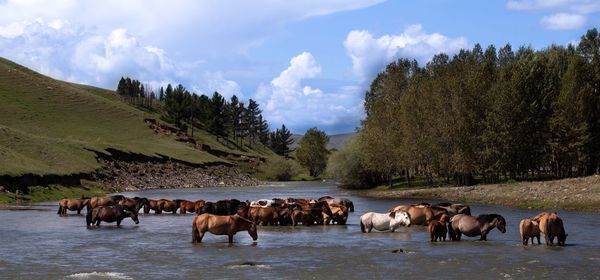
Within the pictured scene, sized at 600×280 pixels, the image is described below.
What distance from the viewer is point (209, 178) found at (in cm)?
11688

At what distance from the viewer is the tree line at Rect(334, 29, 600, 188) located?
60312 mm

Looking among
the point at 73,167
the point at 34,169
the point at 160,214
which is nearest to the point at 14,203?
the point at 34,169

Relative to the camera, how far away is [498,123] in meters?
62.7

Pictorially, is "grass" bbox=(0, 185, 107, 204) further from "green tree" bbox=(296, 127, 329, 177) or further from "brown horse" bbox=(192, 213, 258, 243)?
"green tree" bbox=(296, 127, 329, 177)

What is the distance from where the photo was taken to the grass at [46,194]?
54062 mm

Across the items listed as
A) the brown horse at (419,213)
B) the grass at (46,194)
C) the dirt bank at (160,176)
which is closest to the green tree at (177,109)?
the dirt bank at (160,176)

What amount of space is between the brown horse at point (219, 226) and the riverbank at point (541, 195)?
24334mm

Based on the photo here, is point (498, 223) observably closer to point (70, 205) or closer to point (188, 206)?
point (188, 206)

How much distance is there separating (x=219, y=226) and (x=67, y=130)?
11236 centimetres

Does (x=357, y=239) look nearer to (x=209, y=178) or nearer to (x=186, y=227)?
(x=186, y=227)

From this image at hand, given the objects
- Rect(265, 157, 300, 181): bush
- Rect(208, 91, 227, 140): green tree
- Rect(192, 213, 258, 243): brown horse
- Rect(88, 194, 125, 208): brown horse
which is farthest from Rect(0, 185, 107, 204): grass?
Rect(208, 91, 227, 140): green tree

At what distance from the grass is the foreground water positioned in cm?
2298

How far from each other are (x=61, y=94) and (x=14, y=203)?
4452 inches

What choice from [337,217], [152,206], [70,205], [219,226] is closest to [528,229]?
[219,226]
